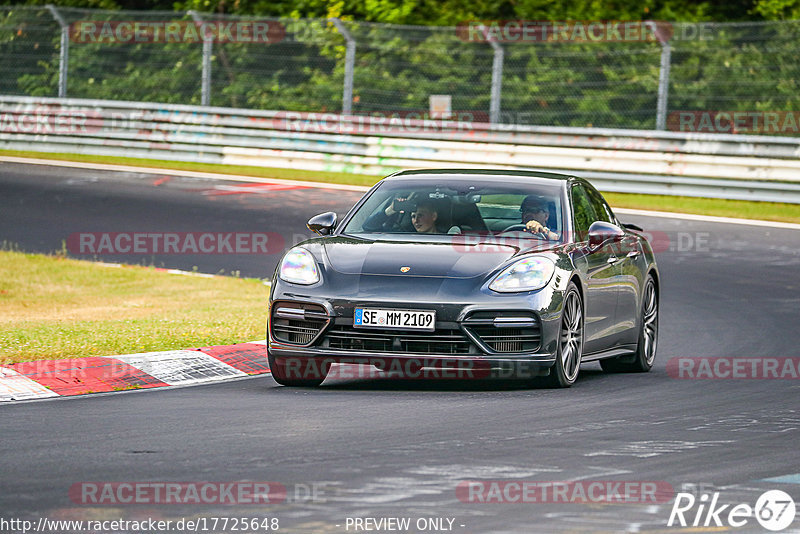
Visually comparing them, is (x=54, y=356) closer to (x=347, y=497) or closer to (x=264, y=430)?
(x=264, y=430)

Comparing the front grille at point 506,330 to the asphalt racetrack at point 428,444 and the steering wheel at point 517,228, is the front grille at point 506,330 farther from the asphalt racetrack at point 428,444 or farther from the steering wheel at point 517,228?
the steering wheel at point 517,228

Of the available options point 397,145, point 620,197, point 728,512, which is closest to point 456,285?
point 728,512

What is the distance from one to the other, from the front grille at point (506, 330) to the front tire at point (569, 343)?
0.24 metres

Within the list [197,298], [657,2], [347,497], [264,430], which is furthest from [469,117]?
[347,497]

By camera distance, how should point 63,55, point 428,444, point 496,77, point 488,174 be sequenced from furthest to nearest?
point 63,55, point 496,77, point 488,174, point 428,444

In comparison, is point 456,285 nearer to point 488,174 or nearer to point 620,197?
point 488,174

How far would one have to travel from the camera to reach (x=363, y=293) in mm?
8773

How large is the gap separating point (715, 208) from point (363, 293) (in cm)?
1453

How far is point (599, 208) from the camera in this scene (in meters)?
11.0

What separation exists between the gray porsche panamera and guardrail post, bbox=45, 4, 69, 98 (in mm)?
18443

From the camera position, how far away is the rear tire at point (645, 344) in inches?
426

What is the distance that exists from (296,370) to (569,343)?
169 cm

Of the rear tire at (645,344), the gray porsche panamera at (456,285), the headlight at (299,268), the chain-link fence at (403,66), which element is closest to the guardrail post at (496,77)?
the chain-link fence at (403,66)

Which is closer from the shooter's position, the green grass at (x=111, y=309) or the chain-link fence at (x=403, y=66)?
the green grass at (x=111, y=309)
